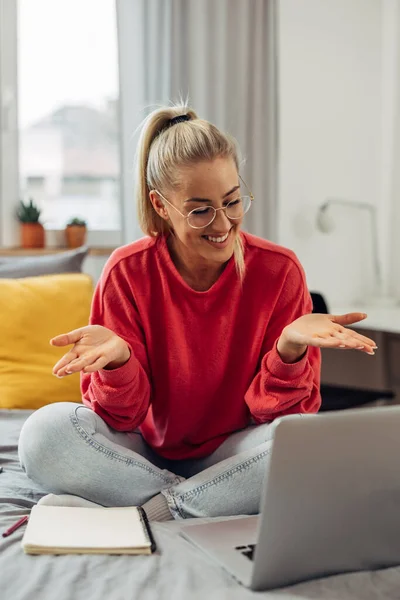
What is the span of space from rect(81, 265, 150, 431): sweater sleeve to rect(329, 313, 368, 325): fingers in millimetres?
398

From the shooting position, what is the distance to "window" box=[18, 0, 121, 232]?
2896 millimetres

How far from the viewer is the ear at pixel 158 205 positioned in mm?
1677

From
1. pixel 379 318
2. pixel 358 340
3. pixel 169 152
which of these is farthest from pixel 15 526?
pixel 379 318

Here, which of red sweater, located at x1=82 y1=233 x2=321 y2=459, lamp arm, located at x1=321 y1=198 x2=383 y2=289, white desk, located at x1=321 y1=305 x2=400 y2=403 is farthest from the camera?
lamp arm, located at x1=321 y1=198 x2=383 y2=289

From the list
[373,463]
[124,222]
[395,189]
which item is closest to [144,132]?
[373,463]

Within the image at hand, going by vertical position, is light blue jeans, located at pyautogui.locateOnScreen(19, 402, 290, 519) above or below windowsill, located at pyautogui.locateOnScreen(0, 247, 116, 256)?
below

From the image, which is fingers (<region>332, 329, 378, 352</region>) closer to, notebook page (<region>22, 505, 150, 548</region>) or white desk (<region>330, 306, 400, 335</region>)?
notebook page (<region>22, 505, 150, 548</region>)

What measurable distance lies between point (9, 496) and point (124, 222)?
1.52 m

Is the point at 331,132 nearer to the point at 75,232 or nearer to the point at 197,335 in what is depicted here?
the point at 75,232

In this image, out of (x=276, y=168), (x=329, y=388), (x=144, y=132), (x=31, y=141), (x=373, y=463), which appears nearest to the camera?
(x=373, y=463)

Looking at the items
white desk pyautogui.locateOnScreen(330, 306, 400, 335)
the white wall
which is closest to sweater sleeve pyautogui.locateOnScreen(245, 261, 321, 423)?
white desk pyautogui.locateOnScreen(330, 306, 400, 335)

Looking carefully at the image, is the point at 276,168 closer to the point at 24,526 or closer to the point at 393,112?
the point at 393,112

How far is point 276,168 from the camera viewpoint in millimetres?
3176

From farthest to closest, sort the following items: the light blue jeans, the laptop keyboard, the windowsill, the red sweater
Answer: the windowsill < the red sweater < the light blue jeans < the laptop keyboard
